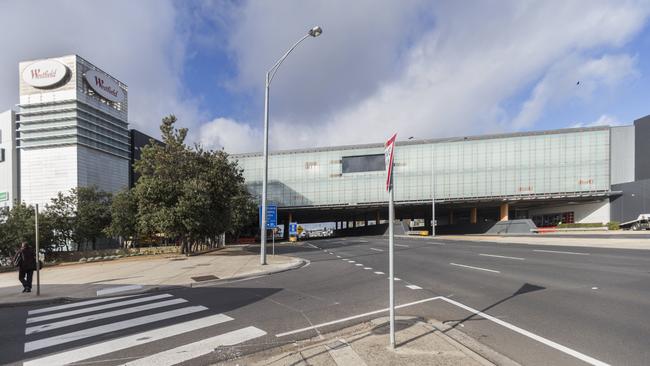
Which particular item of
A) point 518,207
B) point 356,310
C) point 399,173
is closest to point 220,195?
point 356,310

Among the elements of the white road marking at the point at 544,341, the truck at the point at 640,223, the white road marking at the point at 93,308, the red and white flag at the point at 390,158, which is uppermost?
the red and white flag at the point at 390,158

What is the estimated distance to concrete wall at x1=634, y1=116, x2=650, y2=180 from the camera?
52406mm

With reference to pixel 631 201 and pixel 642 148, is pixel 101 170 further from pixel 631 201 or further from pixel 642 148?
pixel 642 148

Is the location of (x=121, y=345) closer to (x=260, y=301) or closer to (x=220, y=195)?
(x=260, y=301)

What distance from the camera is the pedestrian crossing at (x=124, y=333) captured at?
514cm

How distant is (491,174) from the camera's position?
63625 millimetres

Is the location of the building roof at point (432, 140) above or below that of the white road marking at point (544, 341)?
above

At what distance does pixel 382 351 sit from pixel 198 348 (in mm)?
2749

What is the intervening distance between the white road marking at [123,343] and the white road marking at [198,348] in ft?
2.49

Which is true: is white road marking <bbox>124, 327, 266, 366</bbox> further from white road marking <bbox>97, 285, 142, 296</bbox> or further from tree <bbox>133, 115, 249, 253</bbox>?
tree <bbox>133, 115, 249, 253</bbox>

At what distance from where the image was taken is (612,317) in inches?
243

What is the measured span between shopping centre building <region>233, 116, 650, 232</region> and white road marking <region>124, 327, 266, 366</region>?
168 ft

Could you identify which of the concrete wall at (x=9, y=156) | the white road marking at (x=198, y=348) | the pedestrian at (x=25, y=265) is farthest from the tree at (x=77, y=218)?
the concrete wall at (x=9, y=156)

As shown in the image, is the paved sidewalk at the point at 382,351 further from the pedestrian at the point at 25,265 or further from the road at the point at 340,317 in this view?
the pedestrian at the point at 25,265
